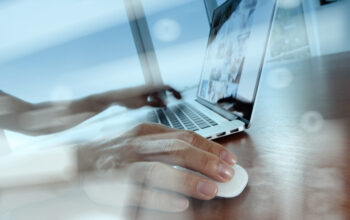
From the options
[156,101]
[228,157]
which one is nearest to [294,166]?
[228,157]

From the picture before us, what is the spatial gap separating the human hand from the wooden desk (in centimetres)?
68

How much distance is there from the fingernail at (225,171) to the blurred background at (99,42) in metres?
0.97

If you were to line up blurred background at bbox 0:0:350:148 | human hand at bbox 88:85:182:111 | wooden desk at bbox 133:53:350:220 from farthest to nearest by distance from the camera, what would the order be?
blurred background at bbox 0:0:350:148, human hand at bbox 88:85:182:111, wooden desk at bbox 133:53:350:220

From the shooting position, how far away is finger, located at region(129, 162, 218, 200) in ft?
0.74

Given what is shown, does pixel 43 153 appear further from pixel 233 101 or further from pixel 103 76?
pixel 103 76

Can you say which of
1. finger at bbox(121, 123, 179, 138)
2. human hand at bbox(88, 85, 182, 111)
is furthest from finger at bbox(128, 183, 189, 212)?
human hand at bbox(88, 85, 182, 111)

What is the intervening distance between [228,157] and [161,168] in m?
0.08

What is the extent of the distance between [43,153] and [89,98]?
62 centimetres

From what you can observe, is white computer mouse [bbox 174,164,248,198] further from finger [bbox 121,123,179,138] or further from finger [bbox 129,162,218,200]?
finger [bbox 121,123,179,138]

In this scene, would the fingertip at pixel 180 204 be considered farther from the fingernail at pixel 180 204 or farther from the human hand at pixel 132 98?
the human hand at pixel 132 98

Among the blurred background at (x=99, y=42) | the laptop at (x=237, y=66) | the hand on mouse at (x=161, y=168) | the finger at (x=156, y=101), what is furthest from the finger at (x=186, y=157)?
the blurred background at (x=99, y=42)

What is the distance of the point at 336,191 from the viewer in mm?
192

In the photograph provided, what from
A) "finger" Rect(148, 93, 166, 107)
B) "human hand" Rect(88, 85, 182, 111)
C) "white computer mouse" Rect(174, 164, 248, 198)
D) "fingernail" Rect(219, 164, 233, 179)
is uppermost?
"fingernail" Rect(219, 164, 233, 179)

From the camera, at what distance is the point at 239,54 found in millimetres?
465
